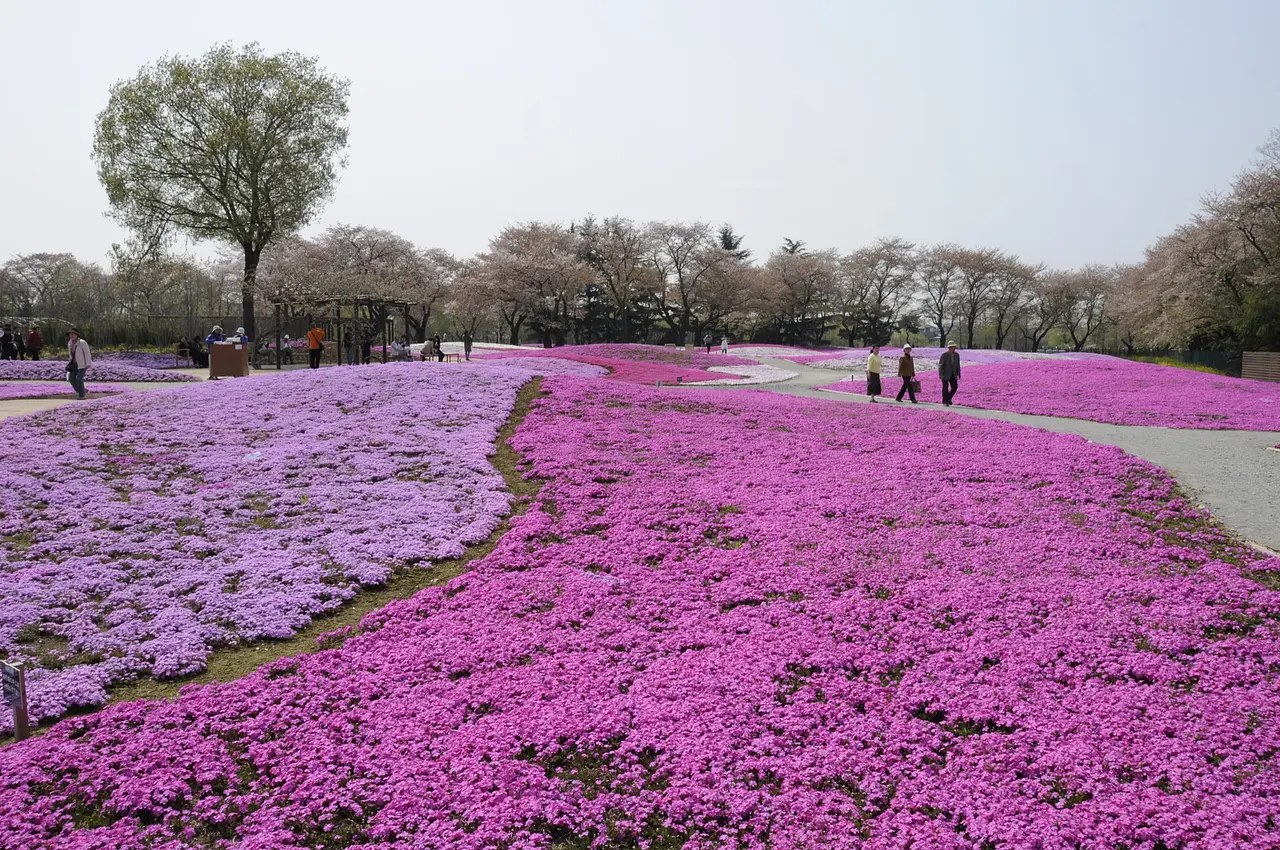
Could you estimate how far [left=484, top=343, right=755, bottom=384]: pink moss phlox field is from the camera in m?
31.2

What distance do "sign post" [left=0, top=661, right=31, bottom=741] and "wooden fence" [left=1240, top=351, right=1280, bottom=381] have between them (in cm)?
5095

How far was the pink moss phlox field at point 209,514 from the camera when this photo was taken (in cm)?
657

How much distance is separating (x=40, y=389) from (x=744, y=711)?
2530 centimetres

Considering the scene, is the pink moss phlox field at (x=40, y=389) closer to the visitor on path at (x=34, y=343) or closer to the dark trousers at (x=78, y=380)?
the dark trousers at (x=78, y=380)

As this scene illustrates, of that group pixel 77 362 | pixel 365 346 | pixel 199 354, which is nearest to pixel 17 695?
pixel 77 362

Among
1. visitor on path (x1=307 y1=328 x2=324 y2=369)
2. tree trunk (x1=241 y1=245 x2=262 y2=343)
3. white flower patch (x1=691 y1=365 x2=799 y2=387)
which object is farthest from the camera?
tree trunk (x1=241 y1=245 x2=262 y2=343)

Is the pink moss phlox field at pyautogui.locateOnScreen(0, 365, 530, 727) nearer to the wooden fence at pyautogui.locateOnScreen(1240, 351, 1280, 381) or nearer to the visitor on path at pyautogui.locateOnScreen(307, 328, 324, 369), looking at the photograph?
the visitor on path at pyautogui.locateOnScreen(307, 328, 324, 369)

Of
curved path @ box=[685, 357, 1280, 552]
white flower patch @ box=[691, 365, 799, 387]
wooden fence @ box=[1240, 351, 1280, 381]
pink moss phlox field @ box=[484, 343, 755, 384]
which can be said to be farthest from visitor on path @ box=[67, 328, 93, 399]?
wooden fence @ box=[1240, 351, 1280, 381]

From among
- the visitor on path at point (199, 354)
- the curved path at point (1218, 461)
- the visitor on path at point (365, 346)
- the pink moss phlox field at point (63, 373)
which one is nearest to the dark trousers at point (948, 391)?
the curved path at point (1218, 461)

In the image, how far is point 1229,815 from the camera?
434 cm

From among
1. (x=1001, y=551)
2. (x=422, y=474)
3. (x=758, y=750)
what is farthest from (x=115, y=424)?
(x=1001, y=551)

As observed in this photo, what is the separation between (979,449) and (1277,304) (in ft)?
142

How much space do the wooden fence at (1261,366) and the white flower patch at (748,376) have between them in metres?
25.6

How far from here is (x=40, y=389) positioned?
2248 centimetres
